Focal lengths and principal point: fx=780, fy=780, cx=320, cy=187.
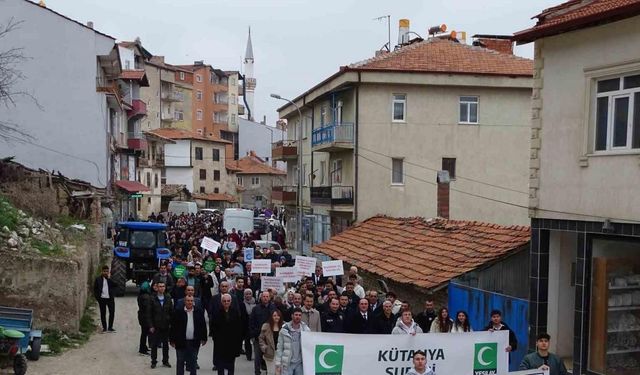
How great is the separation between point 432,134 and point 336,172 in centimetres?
567

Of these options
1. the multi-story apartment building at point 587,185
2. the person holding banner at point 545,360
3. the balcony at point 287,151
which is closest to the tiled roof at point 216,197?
the balcony at point 287,151

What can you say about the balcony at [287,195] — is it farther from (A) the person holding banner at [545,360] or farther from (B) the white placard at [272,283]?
(A) the person holding banner at [545,360]

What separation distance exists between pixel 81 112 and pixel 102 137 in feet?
6.54

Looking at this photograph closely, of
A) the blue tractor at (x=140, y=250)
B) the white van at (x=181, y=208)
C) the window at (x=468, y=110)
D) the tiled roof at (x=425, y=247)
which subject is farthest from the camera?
the white van at (x=181, y=208)

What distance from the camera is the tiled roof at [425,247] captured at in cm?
1725

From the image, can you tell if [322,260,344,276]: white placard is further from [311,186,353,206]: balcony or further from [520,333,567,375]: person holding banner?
[311,186,353,206]: balcony

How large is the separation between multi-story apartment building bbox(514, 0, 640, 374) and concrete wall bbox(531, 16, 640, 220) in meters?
0.02

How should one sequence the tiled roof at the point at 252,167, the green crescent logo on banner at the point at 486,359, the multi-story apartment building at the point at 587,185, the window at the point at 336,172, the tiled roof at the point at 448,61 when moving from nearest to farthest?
the green crescent logo on banner at the point at 486,359
the multi-story apartment building at the point at 587,185
the tiled roof at the point at 448,61
the window at the point at 336,172
the tiled roof at the point at 252,167

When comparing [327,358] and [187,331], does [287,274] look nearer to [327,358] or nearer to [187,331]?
[187,331]

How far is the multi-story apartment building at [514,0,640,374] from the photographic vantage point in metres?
12.9

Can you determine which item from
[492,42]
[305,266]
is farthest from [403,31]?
[305,266]

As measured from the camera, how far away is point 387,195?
3456cm

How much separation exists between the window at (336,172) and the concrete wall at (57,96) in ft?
37.8

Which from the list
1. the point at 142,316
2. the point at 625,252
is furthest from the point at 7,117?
the point at 625,252
